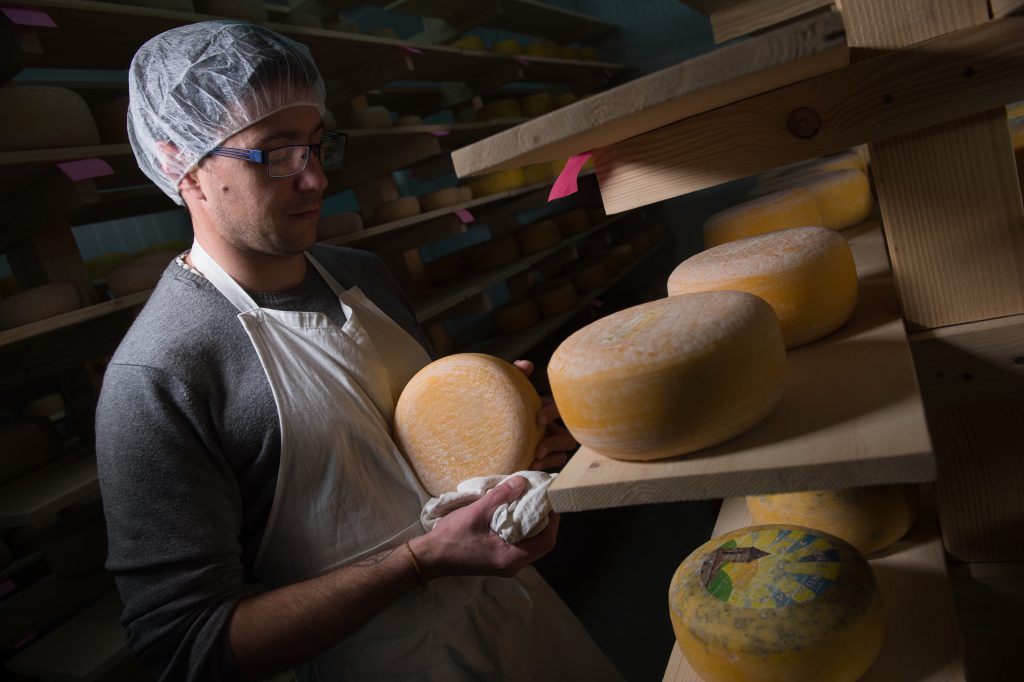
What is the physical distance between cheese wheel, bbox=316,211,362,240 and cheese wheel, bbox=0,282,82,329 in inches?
38.8

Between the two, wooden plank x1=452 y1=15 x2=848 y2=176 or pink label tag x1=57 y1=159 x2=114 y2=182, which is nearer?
wooden plank x1=452 y1=15 x2=848 y2=176

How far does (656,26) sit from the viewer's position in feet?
21.3

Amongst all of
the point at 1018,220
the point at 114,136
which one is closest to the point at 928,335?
the point at 1018,220

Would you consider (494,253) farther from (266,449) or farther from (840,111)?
(840,111)

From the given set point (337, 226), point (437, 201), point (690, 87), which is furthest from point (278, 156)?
point (437, 201)

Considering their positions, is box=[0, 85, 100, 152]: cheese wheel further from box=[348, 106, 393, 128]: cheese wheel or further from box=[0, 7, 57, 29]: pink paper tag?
box=[348, 106, 393, 128]: cheese wheel

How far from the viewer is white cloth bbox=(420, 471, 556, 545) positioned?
1.08 metres

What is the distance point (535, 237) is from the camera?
4.55 metres

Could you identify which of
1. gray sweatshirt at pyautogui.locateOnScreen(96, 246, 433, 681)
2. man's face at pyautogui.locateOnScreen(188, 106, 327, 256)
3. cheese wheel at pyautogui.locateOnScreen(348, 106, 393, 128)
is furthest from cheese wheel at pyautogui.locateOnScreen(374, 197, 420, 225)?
gray sweatshirt at pyautogui.locateOnScreen(96, 246, 433, 681)

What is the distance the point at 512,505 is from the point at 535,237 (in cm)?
357

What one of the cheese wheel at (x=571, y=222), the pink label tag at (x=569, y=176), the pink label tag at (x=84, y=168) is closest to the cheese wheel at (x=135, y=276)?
the pink label tag at (x=84, y=168)

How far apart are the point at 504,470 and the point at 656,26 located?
627cm

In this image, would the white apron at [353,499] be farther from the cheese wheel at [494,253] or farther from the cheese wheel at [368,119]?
the cheese wheel at [494,253]

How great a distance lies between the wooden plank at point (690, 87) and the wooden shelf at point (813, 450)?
0.33 m
